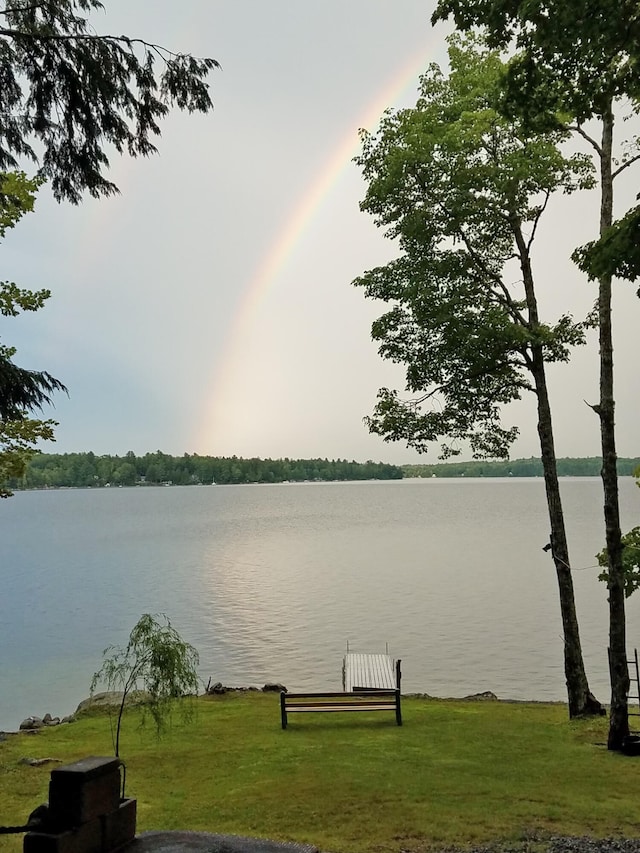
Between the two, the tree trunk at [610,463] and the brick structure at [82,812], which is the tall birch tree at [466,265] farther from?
the brick structure at [82,812]

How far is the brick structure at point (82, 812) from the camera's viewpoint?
18.2ft

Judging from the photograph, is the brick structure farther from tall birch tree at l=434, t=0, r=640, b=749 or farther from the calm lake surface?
the calm lake surface

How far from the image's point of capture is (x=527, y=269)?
1608 centimetres

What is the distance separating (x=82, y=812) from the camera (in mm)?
5746

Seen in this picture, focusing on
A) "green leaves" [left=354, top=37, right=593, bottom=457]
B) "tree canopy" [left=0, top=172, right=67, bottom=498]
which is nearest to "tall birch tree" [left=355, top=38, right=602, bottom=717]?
"green leaves" [left=354, top=37, right=593, bottom=457]

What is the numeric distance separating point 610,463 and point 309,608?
29070 mm

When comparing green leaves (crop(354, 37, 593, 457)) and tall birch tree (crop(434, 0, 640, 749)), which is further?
green leaves (crop(354, 37, 593, 457))

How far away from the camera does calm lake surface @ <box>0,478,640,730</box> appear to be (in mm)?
25781

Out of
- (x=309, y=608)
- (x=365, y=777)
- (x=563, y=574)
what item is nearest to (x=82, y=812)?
(x=365, y=777)

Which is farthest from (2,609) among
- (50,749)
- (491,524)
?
(491,524)

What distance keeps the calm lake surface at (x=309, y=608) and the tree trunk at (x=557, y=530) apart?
7.28m

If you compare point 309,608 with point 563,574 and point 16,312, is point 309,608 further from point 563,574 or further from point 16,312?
point 16,312

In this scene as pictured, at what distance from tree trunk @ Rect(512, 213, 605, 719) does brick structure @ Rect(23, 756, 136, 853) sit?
37.5 feet

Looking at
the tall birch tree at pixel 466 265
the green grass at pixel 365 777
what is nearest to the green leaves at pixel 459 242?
the tall birch tree at pixel 466 265
